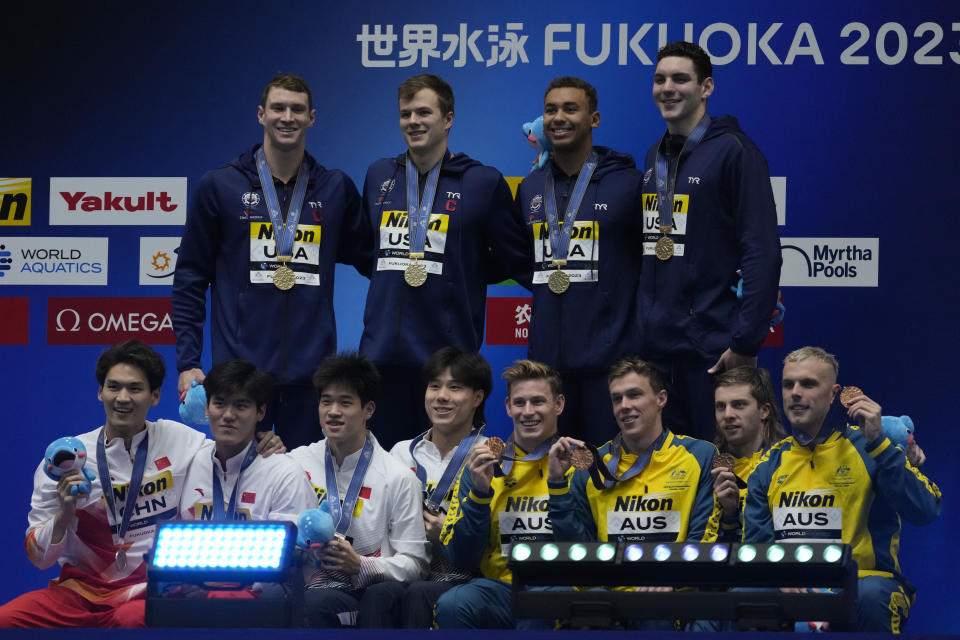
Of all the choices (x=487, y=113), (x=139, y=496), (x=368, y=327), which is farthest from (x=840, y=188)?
(x=139, y=496)

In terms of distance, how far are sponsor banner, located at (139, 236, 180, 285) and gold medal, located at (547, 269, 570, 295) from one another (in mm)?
2270

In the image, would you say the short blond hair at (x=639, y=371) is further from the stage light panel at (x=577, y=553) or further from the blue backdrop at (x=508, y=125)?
the blue backdrop at (x=508, y=125)

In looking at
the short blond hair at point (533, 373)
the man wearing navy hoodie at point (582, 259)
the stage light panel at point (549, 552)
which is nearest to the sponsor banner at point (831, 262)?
the man wearing navy hoodie at point (582, 259)

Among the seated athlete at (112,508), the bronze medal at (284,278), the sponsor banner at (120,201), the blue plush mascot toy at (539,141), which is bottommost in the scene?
the seated athlete at (112,508)

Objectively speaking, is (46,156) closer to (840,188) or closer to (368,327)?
(368,327)

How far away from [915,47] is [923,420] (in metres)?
1.69

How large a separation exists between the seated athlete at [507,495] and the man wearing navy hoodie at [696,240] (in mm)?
468

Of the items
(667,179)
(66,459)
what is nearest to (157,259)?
(66,459)

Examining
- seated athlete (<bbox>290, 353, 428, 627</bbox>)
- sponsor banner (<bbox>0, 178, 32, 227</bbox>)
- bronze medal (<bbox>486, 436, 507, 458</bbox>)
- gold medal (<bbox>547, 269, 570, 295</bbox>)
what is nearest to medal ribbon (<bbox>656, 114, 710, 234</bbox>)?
gold medal (<bbox>547, 269, 570, 295</bbox>)

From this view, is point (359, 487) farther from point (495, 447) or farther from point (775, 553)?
point (775, 553)

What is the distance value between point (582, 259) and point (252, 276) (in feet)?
4.05

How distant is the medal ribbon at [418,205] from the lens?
4574mm

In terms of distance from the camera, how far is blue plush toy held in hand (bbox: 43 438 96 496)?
3.86 m

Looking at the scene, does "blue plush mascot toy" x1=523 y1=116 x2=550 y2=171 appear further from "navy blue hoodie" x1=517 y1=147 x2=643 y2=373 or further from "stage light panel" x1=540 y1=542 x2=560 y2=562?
"stage light panel" x1=540 y1=542 x2=560 y2=562
